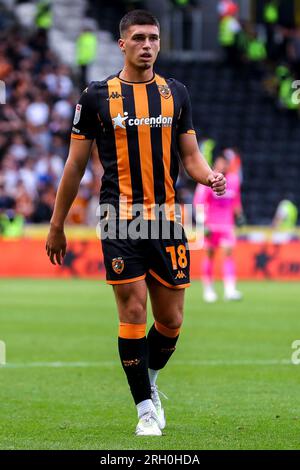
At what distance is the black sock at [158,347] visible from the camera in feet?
24.7

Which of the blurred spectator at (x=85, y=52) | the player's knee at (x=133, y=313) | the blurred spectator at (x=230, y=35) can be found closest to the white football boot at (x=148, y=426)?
the player's knee at (x=133, y=313)

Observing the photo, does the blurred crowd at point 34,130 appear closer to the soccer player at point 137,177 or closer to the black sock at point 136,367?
the soccer player at point 137,177

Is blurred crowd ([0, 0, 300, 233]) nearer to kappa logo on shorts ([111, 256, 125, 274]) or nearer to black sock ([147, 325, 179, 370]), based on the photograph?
black sock ([147, 325, 179, 370])

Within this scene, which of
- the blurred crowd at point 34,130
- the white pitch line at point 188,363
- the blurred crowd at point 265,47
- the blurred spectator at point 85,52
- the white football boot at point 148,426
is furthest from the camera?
the blurred crowd at point 265,47

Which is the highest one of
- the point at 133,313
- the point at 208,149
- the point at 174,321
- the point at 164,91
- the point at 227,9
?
the point at 164,91

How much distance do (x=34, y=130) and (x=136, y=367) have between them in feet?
62.9

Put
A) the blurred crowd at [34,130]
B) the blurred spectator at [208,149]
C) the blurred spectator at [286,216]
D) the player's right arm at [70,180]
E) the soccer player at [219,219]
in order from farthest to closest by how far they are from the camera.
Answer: the blurred spectator at [208,149] → the blurred spectator at [286,216] → the blurred crowd at [34,130] → the soccer player at [219,219] → the player's right arm at [70,180]

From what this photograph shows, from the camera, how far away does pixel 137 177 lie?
7160 millimetres

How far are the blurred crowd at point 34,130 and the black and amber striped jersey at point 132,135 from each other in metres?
15.9

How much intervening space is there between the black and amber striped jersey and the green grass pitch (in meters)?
1.38

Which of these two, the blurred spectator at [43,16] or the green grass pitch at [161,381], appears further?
the blurred spectator at [43,16]

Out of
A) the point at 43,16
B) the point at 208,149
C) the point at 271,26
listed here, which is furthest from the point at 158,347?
the point at 271,26

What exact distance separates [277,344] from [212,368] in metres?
1.90

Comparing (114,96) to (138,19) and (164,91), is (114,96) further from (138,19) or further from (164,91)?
(138,19)
